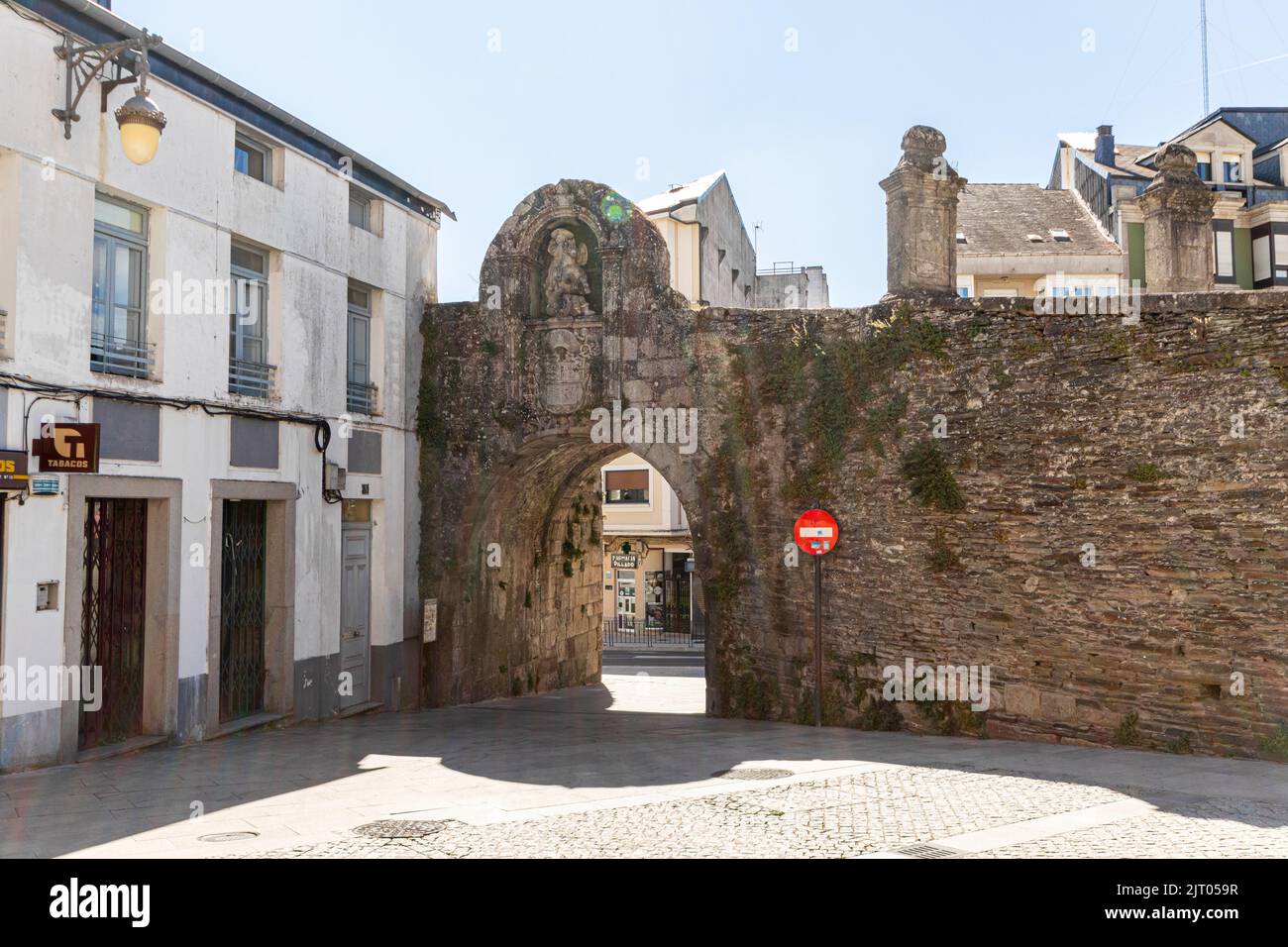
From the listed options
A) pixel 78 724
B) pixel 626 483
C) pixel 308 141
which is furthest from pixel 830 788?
pixel 626 483

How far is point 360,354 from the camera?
1453 cm

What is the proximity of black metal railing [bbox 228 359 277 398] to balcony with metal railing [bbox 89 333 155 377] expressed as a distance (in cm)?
117

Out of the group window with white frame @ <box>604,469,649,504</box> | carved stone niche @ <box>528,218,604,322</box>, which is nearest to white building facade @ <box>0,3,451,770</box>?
carved stone niche @ <box>528,218,604,322</box>

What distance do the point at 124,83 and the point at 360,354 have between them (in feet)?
16.2

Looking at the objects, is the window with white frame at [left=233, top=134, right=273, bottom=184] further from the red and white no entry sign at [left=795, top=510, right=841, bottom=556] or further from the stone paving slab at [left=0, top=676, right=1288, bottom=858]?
the red and white no entry sign at [left=795, top=510, right=841, bottom=556]

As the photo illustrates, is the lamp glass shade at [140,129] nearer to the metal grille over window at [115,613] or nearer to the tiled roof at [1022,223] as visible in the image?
the metal grille over window at [115,613]

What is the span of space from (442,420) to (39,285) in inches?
250

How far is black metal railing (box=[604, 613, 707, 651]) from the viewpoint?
30.5 m

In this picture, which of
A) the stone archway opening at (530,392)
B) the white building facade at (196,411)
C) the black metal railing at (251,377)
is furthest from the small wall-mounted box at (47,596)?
the stone archway opening at (530,392)

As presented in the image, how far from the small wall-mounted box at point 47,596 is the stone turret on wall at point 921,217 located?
9335mm

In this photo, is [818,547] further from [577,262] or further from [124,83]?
[124,83]

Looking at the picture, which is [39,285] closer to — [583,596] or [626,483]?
[583,596]

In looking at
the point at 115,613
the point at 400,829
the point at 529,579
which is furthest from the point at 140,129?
the point at 529,579

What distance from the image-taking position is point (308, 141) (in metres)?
13.2
